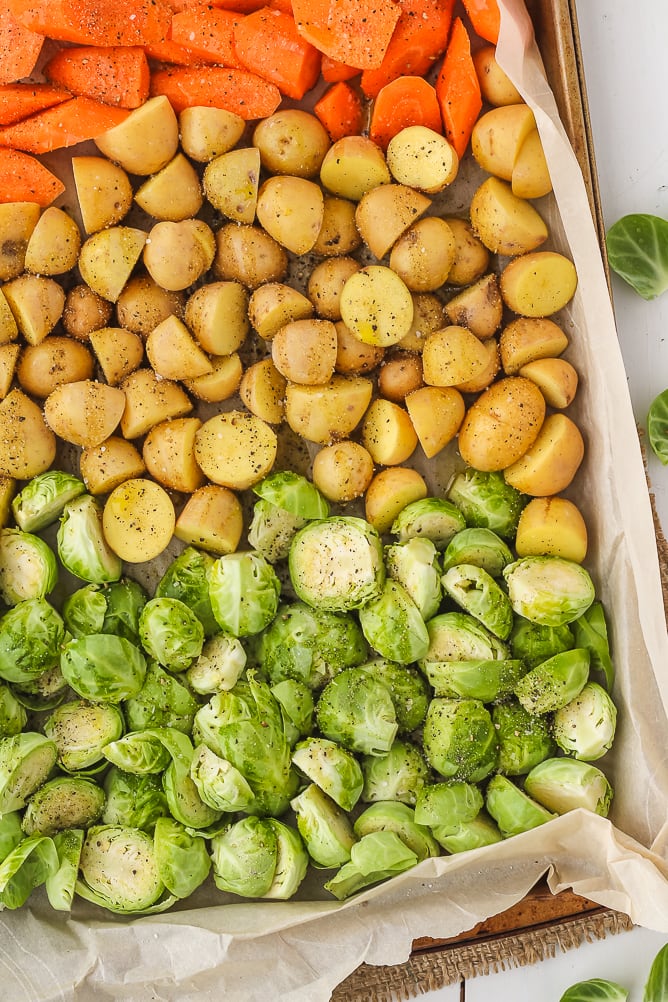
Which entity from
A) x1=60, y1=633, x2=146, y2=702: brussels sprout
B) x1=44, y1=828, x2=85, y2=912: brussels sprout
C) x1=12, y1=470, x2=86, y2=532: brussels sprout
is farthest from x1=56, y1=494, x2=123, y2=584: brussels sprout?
x1=44, y1=828, x2=85, y2=912: brussels sprout

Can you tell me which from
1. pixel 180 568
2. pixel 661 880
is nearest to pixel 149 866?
pixel 180 568

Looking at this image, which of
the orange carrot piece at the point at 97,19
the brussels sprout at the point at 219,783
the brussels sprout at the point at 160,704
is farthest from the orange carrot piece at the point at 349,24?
the brussels sprout at the point at 219,783

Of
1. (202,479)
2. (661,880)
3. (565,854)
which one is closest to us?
(661,880)

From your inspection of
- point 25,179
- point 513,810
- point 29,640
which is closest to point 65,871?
point 29,640

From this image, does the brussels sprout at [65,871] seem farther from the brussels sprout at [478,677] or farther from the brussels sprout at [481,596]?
the brussels sprout at [481,596]

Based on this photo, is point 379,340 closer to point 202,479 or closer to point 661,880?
point 202,479

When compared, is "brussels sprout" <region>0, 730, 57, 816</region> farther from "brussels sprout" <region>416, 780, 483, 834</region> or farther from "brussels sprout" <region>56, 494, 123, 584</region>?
"brussels sprout" <region>416, 780, 483, 834</region>

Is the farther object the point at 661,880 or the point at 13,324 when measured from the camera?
the point at 13,324

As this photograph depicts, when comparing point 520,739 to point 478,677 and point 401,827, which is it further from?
point 401,827
